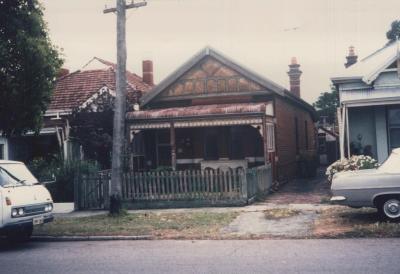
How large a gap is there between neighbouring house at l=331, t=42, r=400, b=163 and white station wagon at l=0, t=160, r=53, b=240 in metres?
9.89

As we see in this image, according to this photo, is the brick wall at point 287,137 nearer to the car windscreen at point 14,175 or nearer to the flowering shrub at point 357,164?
the flowering shrub at point 357,164

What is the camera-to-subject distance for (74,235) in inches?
428

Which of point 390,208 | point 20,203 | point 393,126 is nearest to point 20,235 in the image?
point 20,203

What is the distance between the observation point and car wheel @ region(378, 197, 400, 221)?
33.6 feet

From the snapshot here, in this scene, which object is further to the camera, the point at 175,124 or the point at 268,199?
the point at 175,124

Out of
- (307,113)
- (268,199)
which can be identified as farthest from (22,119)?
(307,113)

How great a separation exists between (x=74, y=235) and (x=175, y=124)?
8.48 meters

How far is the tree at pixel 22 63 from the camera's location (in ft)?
42.0

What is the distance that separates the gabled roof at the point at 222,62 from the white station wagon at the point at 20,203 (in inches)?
435

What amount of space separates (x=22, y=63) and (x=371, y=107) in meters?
12.1

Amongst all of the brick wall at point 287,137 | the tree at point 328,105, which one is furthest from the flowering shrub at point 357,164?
the tree at point 328,105

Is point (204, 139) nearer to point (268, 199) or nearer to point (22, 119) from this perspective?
point (268, 199)

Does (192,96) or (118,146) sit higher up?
(192,96)

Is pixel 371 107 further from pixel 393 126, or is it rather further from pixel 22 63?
pixel 22 63
